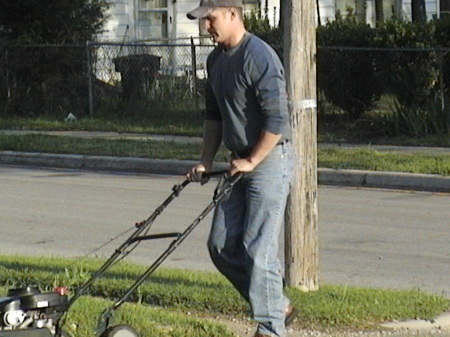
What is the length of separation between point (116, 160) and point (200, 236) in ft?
21.3

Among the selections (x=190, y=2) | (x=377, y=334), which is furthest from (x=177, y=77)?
(x=377, y=334)

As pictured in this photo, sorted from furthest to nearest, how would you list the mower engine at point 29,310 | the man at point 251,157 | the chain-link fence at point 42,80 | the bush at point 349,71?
1. the chain-link fence at point 42,80
2. the bush at point 349,71
3. the man at point 251,157
4. the mower engine at point 29,310

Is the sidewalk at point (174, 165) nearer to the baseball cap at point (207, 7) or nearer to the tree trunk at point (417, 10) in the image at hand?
the tree trunk at point (417, 10)

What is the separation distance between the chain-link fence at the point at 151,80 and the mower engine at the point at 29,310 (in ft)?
49.5

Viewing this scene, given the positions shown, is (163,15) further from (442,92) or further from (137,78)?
(442,92)

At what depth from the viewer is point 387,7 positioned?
35.2m

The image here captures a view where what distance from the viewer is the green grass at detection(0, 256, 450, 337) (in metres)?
7.05

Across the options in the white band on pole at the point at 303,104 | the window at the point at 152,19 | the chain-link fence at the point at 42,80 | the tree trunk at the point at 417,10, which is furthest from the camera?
the window at the point at 152,19

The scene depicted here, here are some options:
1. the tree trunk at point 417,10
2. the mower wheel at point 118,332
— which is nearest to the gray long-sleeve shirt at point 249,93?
the mower wheel at point 118,332

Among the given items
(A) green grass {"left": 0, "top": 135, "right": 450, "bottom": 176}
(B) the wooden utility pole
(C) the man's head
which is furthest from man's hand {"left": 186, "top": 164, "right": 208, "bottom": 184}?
(A) green grass {"left": 0, "top": 135, "right": 450, "bottom": 176}

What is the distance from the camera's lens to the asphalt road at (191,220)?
9.59 m

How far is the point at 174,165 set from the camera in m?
16.9

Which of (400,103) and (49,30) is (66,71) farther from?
(400,103)

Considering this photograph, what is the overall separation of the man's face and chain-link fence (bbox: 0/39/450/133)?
14346mm
